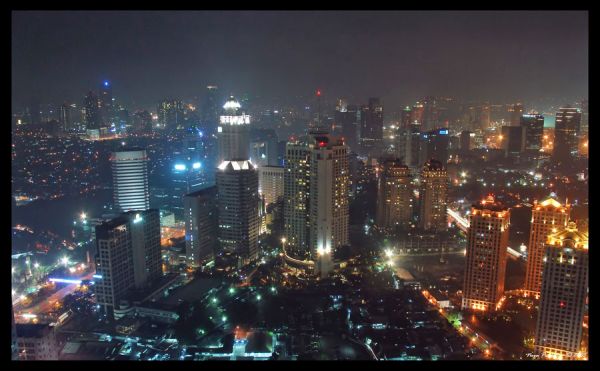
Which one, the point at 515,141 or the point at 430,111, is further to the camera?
the point at 430,111

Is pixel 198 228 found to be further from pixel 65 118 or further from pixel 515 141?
pixel 515 141

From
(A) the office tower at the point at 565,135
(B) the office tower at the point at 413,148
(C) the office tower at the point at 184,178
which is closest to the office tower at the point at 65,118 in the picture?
(C) the office tower at the point at 184,178

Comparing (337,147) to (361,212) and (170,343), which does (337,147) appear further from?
(170,343)

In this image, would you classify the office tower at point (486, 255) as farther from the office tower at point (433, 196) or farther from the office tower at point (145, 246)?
the office tower at point (145, 246)

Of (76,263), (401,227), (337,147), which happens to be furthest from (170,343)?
(401,227)

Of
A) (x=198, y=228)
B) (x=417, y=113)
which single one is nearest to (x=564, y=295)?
(x=198, y=228)

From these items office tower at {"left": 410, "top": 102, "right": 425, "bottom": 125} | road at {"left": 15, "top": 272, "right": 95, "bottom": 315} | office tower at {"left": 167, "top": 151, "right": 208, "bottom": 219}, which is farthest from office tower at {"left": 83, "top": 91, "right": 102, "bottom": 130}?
office tower at {"left": 410, "top": 102, "right": 425, "bottom": 125}
